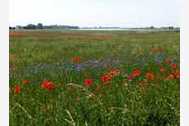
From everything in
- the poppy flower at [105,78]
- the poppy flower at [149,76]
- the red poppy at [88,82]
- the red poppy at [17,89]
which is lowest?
the red poppy at [17,89]

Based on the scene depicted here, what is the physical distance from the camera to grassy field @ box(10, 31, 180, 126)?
2314mm

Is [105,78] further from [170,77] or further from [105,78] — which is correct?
[170,77]

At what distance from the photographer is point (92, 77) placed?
8.03 feet

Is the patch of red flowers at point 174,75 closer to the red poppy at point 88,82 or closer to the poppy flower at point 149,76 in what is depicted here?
the poppy flower at point 149,76

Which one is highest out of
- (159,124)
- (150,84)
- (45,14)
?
(45,14)

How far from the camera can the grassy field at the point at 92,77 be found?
7.59 feet

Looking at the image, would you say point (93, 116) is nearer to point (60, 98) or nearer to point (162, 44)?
point (60, 98)

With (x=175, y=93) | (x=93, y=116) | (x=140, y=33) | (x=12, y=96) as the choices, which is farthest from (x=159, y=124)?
(x=12, y=96)

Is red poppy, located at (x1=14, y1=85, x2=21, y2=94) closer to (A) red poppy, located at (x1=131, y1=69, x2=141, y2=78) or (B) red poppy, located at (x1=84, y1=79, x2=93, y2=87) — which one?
(B) red poppy, located at (x1=84, y1=79, x2=93, y2=87)

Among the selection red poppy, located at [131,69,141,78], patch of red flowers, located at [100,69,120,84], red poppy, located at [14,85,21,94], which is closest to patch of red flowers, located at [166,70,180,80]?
red poppy, located at [131,69,141,78]

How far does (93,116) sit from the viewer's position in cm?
231

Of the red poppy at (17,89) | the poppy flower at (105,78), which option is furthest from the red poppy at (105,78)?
the red poppy at (17,89)

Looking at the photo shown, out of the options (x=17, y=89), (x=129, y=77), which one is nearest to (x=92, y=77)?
(x=129, y=77)
